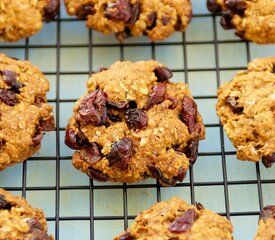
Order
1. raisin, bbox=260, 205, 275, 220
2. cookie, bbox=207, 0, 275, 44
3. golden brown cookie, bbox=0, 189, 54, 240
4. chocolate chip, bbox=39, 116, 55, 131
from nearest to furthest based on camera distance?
golden brown cookie, bbox=0, 189, 54, 240
raisin, bbox=260, 205, 275, 220
chocolate chip, bbox=39, 116, 55, 131
cookie, bbox=207, 0, 275, 44

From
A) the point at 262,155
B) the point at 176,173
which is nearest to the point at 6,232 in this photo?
the point at 176,173

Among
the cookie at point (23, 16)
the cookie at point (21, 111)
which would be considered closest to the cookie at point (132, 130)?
the cookie at point (21, 111)

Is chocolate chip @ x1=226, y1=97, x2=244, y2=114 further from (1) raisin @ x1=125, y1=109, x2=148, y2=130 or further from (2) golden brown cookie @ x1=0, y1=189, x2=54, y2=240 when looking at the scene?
(2) golden brown cookie @ x1=0, y1=189, x2=54, y2=240

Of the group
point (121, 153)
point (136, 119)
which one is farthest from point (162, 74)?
point (121, 153)

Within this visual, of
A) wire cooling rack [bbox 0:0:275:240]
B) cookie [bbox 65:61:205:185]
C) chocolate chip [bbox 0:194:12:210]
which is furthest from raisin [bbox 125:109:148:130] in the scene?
chocolate chip [bbox 0:194:12:210]

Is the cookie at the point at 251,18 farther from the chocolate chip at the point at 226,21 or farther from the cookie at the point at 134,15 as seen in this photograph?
the cookie at the point at 134,15
